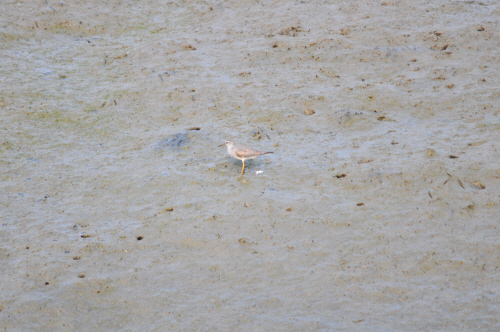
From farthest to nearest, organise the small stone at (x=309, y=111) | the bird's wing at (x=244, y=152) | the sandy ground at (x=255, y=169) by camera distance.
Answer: the small stone at (x=309, y=111), the bird's wing at (x=244, y=152), the sandy ground at (x=255, y=169)

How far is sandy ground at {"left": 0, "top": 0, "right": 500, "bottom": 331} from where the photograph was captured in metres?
4.34

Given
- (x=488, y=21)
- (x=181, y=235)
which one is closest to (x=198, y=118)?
(x=181, y=235)

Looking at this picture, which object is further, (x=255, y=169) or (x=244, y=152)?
(x=255, y=169)

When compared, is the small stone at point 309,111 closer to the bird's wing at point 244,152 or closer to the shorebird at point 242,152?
the shorebird at point 242,152

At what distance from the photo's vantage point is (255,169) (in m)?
6.19

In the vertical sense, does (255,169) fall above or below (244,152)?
below

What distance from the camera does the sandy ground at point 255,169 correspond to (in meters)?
4.34

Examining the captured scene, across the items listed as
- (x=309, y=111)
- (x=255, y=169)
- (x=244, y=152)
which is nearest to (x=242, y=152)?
(x=244, y=152)

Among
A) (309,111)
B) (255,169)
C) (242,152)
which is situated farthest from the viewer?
(309,111)

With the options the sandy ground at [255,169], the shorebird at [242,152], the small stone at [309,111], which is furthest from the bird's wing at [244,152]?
the small stone at [309,111]

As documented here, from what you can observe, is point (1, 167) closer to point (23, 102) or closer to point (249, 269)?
point (23, 102)

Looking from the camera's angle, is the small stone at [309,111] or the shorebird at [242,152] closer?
the shorebird at [242,152]

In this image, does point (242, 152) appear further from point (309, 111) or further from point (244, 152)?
point (309, 111)

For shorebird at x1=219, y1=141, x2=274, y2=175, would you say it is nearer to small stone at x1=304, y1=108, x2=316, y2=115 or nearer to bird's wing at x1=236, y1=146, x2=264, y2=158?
bird's wing at x1=236, y1=146, x2=264, y2=158
